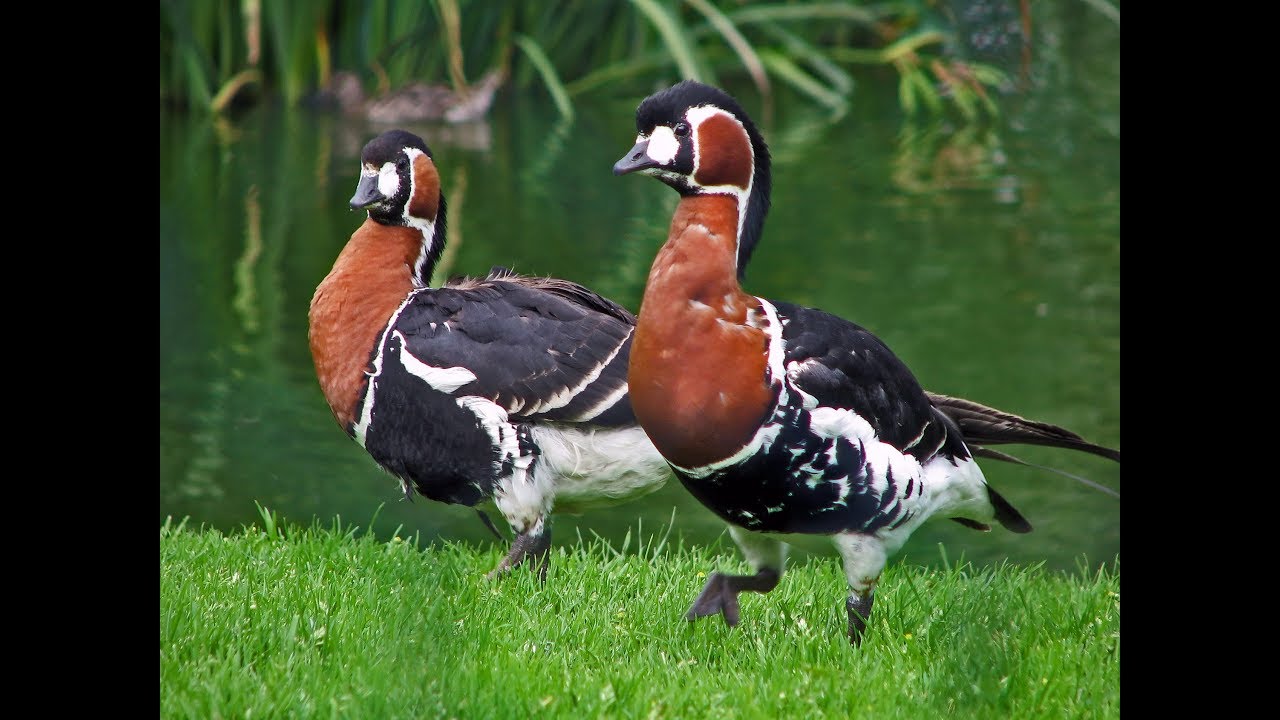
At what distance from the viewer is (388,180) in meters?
4.95

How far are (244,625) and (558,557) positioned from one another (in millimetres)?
1276

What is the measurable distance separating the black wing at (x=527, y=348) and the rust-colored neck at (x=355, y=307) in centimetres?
12

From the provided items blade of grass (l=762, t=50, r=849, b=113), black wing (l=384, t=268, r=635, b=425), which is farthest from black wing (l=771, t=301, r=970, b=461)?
blade of grass (l=762, t=50, r=849, b=113)

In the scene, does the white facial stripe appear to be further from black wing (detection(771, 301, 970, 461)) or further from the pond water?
the pond water

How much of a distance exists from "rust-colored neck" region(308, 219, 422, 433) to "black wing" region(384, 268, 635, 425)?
12 centimetres

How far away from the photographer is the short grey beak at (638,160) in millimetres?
3658

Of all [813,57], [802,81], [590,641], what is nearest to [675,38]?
[802,81]

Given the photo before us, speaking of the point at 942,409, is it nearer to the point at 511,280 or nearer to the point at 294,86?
the point at 511,280

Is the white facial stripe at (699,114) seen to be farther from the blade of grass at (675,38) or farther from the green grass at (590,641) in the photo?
the blade of grass at (675,38)

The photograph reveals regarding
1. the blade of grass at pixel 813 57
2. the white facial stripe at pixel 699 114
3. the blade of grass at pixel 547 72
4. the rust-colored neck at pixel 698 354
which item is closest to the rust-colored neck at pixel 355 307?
the rust-colored neck at pixel 698 354

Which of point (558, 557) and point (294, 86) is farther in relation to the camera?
point (294, 86)
